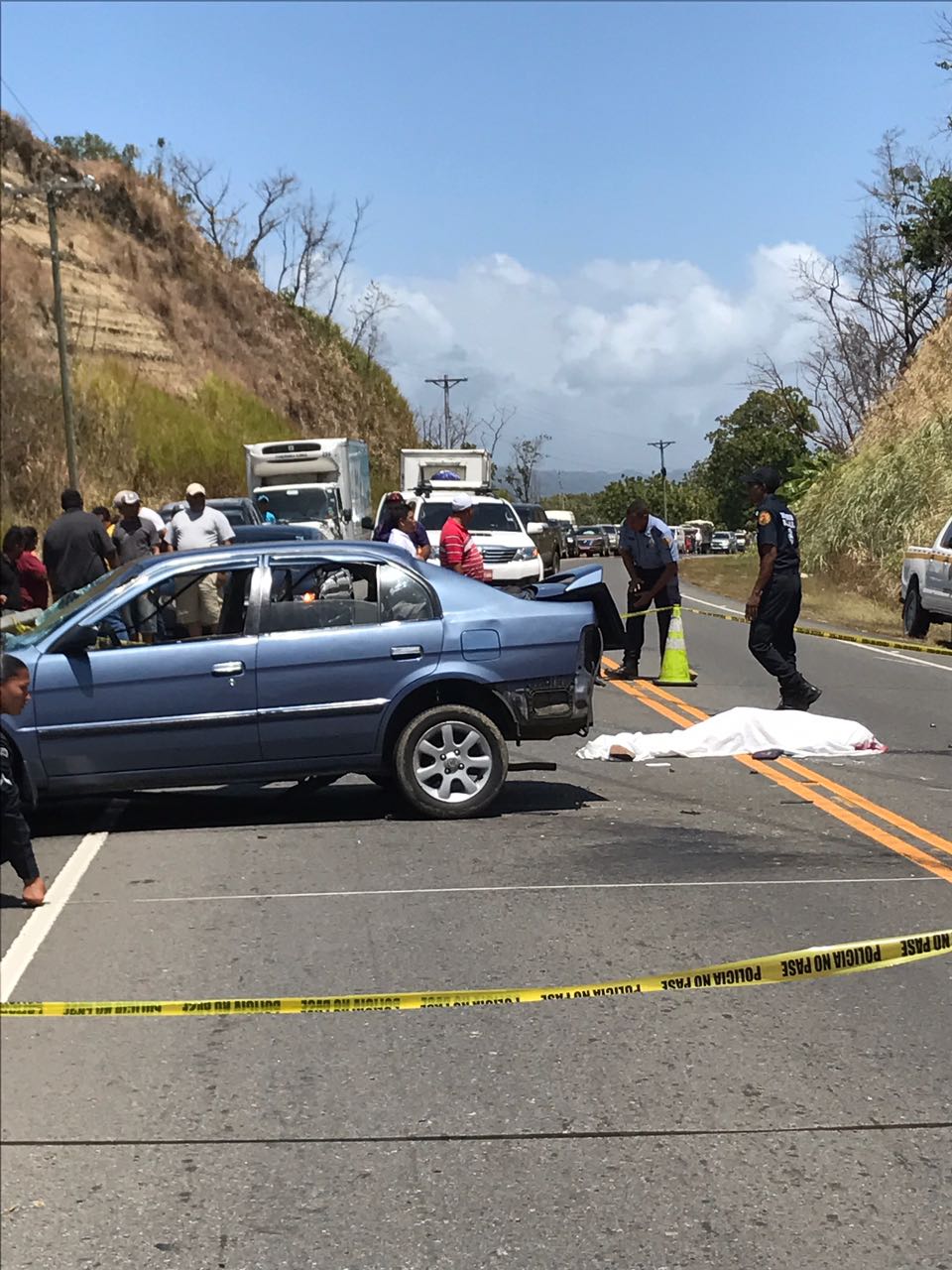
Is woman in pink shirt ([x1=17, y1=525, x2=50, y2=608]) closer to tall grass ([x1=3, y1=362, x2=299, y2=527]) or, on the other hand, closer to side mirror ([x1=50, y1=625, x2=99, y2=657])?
side mirror ([x1=50, y1=625, x2=99, y2=657])

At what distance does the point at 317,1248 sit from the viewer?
404cm

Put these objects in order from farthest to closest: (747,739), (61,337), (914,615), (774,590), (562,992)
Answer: (61,337) → (914,615) → (774,590) → (747,739) → (562,992)

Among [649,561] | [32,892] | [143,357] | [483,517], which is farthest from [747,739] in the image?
[143,357]

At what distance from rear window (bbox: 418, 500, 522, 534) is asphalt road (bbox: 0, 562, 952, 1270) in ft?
61.2

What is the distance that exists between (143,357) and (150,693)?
48.9m

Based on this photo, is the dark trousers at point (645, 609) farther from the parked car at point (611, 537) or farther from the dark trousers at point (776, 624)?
the parked car at point (611, 537)

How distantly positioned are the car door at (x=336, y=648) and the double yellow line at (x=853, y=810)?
2564 millimetres

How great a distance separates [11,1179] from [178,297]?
2405 inches

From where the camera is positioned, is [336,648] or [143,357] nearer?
[336,648]

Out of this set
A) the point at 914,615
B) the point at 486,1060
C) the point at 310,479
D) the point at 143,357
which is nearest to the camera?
the point at 486,1060

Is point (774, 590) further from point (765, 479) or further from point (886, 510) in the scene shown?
Answer: point (886, 510)

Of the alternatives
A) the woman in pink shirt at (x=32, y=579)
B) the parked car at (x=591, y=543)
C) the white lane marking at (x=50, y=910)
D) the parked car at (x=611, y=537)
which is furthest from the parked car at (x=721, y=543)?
the white lane marking at (x=50, y=910)

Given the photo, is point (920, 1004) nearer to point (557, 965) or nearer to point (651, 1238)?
point (557, 965)

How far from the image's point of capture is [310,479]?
111 feet
